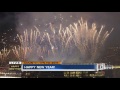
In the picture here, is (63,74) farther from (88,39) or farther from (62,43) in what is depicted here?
(88,39)

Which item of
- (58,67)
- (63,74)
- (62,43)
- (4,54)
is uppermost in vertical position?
(62,43)

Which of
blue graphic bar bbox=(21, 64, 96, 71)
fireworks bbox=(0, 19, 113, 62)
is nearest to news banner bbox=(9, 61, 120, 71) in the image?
blue graphic bar bbox=(21, 64, 96, 71)

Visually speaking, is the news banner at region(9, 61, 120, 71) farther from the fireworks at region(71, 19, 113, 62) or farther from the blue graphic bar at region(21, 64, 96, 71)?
the fireworks at region(71, 19, 113, 62)

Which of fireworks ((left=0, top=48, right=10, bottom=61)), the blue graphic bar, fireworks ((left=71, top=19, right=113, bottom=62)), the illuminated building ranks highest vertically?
fireworks ((left=71, top=19, right=113, bottom=62))

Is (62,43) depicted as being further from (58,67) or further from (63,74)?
(63,74)

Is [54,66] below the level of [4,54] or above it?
below

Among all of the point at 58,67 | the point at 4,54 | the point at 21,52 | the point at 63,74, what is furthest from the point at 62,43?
the point at 4,54

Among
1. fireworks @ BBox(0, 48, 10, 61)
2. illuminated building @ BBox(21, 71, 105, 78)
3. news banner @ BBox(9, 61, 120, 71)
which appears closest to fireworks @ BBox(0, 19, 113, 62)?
fireworks @ BBox(0, 48, 10, 61)

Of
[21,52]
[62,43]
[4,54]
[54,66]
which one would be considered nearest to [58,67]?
[54,66]

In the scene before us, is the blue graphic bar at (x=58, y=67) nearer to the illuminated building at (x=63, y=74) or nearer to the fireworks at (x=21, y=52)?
the illuminated building at (x=63, y=74)

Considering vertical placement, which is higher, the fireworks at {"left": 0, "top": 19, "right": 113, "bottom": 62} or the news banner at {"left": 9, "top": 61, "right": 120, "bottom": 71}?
the fireworks at {"left": 0, "top": 19, "right": 113, "bottom": 62}
